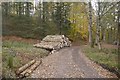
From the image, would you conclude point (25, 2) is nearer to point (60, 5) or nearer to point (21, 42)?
point (60, 5)

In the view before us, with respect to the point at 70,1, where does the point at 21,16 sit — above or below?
below

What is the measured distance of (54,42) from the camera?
67.7 ft

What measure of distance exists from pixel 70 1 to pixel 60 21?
12.8ft

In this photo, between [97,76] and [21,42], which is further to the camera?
[21,42]

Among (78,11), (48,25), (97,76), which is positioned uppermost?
(78,11)

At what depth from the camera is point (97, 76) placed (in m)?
9.58

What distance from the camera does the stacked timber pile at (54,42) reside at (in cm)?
1877

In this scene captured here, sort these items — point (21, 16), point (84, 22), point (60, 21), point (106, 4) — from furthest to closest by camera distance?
point (84, 22) → point (21, 16) → point (60, 21) → point (106, 4)

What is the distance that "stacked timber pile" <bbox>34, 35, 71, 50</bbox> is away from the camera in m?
18.8

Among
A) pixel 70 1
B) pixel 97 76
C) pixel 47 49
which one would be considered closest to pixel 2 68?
pixel 97 76

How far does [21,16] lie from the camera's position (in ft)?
76.1

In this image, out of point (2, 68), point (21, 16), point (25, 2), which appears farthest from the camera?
point (25, 2)

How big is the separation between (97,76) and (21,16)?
15.5m

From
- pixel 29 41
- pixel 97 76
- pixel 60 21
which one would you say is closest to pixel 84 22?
pixel 60 21
